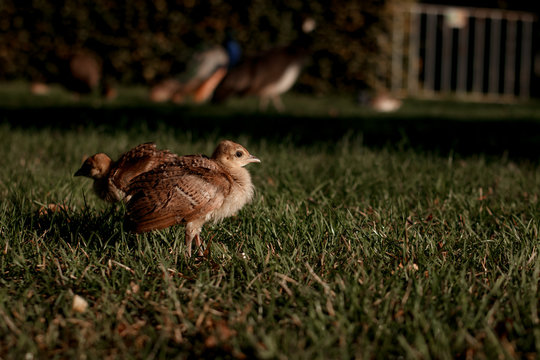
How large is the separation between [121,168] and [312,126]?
4187mm

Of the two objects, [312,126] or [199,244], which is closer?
[199,244]

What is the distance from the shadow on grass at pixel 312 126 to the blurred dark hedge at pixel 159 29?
5225 mm

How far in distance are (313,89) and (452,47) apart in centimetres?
547

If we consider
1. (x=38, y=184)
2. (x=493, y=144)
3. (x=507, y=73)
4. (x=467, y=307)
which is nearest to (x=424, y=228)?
(x=467, y=307)

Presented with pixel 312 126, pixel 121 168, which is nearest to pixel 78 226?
pixel 121 168

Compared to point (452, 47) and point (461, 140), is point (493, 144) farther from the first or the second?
point (452, 47)

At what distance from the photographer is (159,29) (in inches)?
508

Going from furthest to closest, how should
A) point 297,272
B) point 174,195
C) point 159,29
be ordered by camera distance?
point 159,29 < point 174,195 < point 297,272

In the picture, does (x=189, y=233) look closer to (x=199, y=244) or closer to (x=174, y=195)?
(x=199, y=244)

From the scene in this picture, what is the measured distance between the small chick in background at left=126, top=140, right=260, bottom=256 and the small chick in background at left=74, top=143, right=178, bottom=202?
159 millimetres

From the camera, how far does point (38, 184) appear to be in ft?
11.8

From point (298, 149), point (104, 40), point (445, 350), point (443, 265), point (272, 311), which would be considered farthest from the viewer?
point (104, 40)

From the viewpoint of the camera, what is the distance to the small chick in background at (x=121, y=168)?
278cm

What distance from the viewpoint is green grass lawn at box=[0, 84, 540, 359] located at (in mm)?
1730
